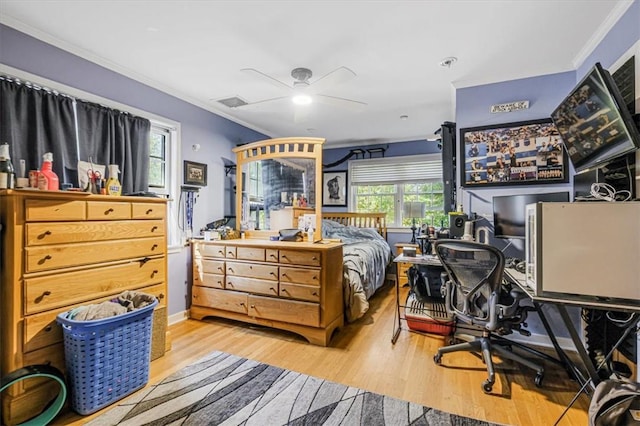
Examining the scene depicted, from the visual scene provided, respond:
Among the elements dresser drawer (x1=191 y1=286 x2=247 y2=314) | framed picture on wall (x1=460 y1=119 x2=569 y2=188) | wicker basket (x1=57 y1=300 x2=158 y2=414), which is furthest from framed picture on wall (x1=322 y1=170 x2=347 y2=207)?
wicker basket (x1=57 y1=300 x2=158 y2=414)

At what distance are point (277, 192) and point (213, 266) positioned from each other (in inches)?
43.8

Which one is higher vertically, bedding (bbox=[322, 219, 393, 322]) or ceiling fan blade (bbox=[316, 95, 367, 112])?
ceiling fan blade (bbox=[316, 95, 367, 112])

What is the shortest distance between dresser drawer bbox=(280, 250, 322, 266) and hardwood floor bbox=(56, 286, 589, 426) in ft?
2.39

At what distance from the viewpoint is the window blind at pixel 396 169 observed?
4.94 metres

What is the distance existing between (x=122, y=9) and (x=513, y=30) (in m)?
2.62

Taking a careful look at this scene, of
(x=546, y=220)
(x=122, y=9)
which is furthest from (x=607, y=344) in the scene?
(x=122, y=9)

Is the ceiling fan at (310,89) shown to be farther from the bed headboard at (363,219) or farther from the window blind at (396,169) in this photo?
the bed headboard at (363,219)

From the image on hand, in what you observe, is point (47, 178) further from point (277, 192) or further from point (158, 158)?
point (277, 192)

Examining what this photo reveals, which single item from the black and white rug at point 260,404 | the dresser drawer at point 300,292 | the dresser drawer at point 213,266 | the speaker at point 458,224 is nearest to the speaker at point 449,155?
the speaker at point 458,224

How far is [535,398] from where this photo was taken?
1854 mm

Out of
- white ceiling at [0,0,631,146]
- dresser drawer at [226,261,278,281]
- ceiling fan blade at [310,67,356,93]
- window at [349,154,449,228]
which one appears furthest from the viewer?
window at [349,154,449,228]

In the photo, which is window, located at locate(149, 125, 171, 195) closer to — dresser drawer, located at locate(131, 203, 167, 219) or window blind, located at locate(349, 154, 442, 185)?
dresser drawer, located at locate(131, 203, 167, 219)

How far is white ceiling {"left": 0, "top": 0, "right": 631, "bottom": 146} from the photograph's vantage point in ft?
6.03

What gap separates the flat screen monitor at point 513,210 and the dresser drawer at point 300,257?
1.61m
